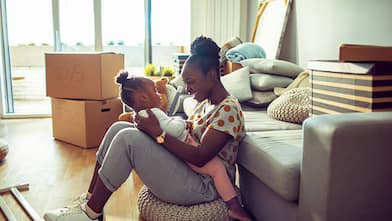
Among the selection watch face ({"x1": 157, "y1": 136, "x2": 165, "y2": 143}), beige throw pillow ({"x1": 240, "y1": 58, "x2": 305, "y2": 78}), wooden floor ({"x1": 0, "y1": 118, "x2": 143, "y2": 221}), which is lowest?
wooden floor ({"x1": 0, "y1": 118, "x2": 143, "y2": 221})

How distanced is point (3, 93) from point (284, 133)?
418cm

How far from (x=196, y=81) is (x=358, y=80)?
25.7 inches

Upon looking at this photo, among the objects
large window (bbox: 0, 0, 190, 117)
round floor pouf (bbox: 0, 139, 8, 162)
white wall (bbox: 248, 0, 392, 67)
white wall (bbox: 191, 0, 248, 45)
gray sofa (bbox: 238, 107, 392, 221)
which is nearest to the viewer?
gray sofa (bbox: 238, 107, 392, 221)

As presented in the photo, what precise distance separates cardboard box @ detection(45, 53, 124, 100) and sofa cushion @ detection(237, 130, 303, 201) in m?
2.02

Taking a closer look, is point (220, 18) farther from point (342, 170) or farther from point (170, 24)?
point (342, 170)

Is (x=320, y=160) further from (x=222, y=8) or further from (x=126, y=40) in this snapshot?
(x=126, y=40)

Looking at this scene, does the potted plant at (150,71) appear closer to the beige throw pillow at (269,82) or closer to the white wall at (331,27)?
the white wall at (331,27)

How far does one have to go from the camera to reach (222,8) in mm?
4656

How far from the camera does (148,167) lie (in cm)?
168

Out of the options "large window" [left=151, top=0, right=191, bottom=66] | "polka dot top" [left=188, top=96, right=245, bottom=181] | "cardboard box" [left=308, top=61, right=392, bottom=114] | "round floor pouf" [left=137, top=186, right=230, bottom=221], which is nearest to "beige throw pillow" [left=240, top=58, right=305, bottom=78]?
"cardboard box" [left=308, top=61, right=392, bottom=114]


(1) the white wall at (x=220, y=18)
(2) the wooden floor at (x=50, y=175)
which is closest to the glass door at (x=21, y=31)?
(2) the wooden floor at (x=50, y=175)

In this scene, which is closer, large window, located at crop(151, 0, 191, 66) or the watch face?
the watch face

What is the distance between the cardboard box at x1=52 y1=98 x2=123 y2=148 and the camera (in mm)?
3539

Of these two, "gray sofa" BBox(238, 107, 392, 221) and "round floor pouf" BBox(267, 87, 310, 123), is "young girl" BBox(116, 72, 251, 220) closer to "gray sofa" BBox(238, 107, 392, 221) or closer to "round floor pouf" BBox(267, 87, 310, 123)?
"gray sofa" BBox(238, 107, 392, 221)
